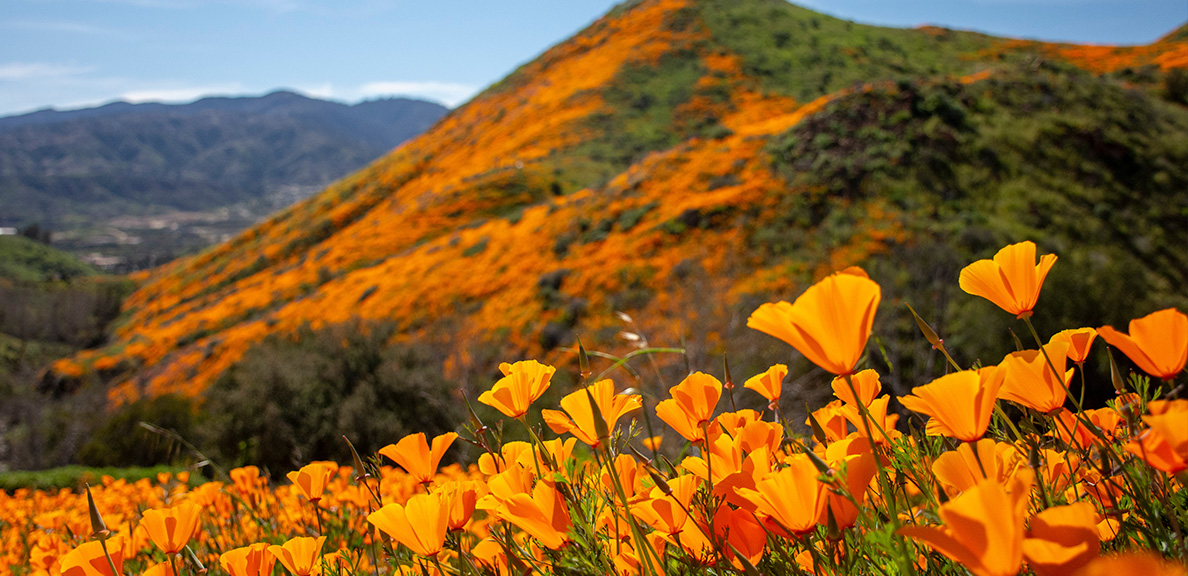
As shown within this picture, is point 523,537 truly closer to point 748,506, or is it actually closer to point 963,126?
point 748,506

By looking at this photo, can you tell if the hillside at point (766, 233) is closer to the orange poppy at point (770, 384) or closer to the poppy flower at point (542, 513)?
the orange poppy at point (770, 384)

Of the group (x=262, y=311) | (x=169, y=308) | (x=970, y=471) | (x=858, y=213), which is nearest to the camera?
(x=970, y=471)

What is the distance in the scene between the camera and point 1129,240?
1258 centimetres

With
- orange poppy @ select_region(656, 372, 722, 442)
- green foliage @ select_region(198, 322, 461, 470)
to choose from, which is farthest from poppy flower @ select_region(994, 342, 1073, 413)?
green foliage @ select_region(198, 322, 461, 470)

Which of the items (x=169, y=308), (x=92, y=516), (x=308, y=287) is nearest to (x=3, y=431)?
(x=308, y=287)

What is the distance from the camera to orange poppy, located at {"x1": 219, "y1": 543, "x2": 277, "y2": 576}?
2.87 ft

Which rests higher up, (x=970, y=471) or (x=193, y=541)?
(x=970, y=471)

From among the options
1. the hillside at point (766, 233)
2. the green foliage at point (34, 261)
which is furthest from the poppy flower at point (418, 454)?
the green foliage at point (34, 261)

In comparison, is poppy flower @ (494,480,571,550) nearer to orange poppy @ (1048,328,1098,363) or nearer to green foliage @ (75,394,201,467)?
orange poppy @ (1048,328,1098,363)

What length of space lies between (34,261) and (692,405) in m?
109

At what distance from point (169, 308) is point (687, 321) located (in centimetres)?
3901

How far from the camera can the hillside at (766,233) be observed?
11.5m

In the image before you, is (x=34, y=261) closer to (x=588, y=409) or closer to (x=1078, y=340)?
(x=588, y=409)

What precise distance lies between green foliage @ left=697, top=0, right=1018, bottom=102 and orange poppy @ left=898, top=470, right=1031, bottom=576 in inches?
1439
